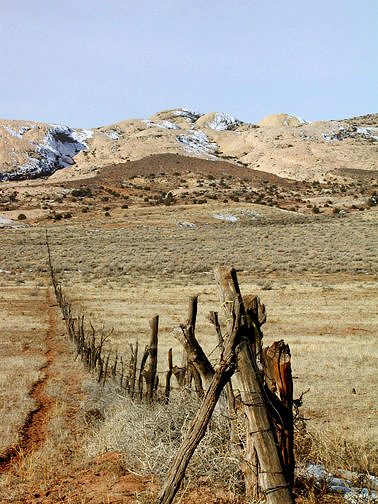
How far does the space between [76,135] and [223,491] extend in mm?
122276

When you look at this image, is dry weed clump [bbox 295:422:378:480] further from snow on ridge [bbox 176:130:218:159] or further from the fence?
snow on ridge [bbox 176:130:218:159]

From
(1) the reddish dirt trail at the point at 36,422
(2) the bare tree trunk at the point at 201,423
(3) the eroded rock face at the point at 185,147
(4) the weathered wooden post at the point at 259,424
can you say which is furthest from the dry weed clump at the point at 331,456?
(3) the eroded rock face at the point at 185,147

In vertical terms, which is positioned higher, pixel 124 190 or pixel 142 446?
pixel 124 190

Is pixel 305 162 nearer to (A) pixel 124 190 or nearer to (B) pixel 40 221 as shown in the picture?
(A) pixel 124 190

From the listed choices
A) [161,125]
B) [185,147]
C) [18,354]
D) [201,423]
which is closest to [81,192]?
[185,147]

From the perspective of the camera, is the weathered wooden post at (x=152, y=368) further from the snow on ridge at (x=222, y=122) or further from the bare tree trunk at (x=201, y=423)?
the snow on ridge at (x=222, y=122)

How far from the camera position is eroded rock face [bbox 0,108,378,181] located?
3824 inches

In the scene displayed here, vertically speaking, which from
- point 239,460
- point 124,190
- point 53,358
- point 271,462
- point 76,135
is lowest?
point 53,358

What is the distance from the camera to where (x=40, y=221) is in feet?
193

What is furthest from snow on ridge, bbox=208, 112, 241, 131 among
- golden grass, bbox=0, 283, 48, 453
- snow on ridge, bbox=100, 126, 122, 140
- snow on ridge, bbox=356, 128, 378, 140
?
golden grass, bbox=0, 283, 48, 453

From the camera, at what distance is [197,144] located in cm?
11462

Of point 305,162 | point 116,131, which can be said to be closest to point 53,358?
point 305,162

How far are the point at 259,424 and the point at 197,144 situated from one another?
114241 mm

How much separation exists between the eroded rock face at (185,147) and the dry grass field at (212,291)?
1581 inches
